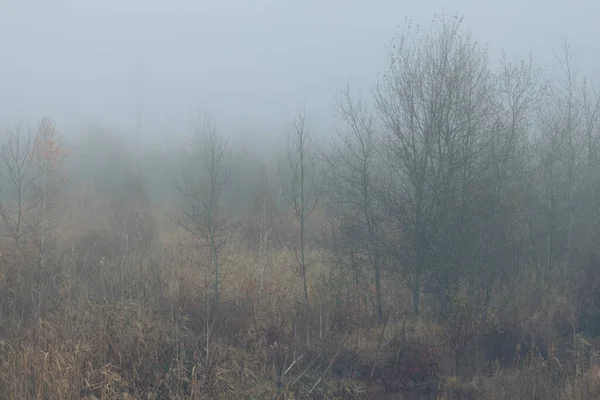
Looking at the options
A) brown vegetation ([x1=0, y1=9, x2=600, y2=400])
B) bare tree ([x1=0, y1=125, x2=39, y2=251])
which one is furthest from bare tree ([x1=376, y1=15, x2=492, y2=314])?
bare tree ([x1=0, y1=125, x2=39, y2=251])

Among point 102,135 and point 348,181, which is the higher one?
point 102,135

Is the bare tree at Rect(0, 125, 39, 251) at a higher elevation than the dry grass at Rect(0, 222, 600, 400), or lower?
higher

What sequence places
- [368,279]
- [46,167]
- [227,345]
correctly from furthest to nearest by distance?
[46,167] < [368,279] < [227,345]

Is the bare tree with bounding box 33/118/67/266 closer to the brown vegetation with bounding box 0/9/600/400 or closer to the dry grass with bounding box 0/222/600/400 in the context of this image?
the brown vegetation with bounding box 0/9/600/400

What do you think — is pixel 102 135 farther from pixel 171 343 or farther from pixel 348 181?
pixel 171 343

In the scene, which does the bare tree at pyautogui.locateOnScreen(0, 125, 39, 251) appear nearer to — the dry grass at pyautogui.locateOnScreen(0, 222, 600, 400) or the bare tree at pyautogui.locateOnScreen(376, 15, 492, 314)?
the dry grass at pyautogui.locateOnScreen(0, 222, 600, 400)

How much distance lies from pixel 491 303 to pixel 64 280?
734cm

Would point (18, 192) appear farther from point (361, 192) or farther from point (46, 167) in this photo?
point (361, 192)

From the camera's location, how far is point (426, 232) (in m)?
9.88

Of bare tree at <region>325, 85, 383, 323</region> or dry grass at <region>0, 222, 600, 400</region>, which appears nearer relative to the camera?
dry grass at <region>0, 222, 600, 400</region>

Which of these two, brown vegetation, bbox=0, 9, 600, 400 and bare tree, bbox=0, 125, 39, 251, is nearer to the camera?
brown vegetation, bbox=0, 9, 600, 400

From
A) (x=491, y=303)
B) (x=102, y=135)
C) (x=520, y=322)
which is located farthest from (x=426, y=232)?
(x=102, y=135)

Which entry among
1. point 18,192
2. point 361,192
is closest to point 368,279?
point 361,192

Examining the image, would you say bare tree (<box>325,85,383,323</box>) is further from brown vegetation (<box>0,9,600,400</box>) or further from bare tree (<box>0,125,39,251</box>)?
bare tree (<box>0,125,39,251</box>)
